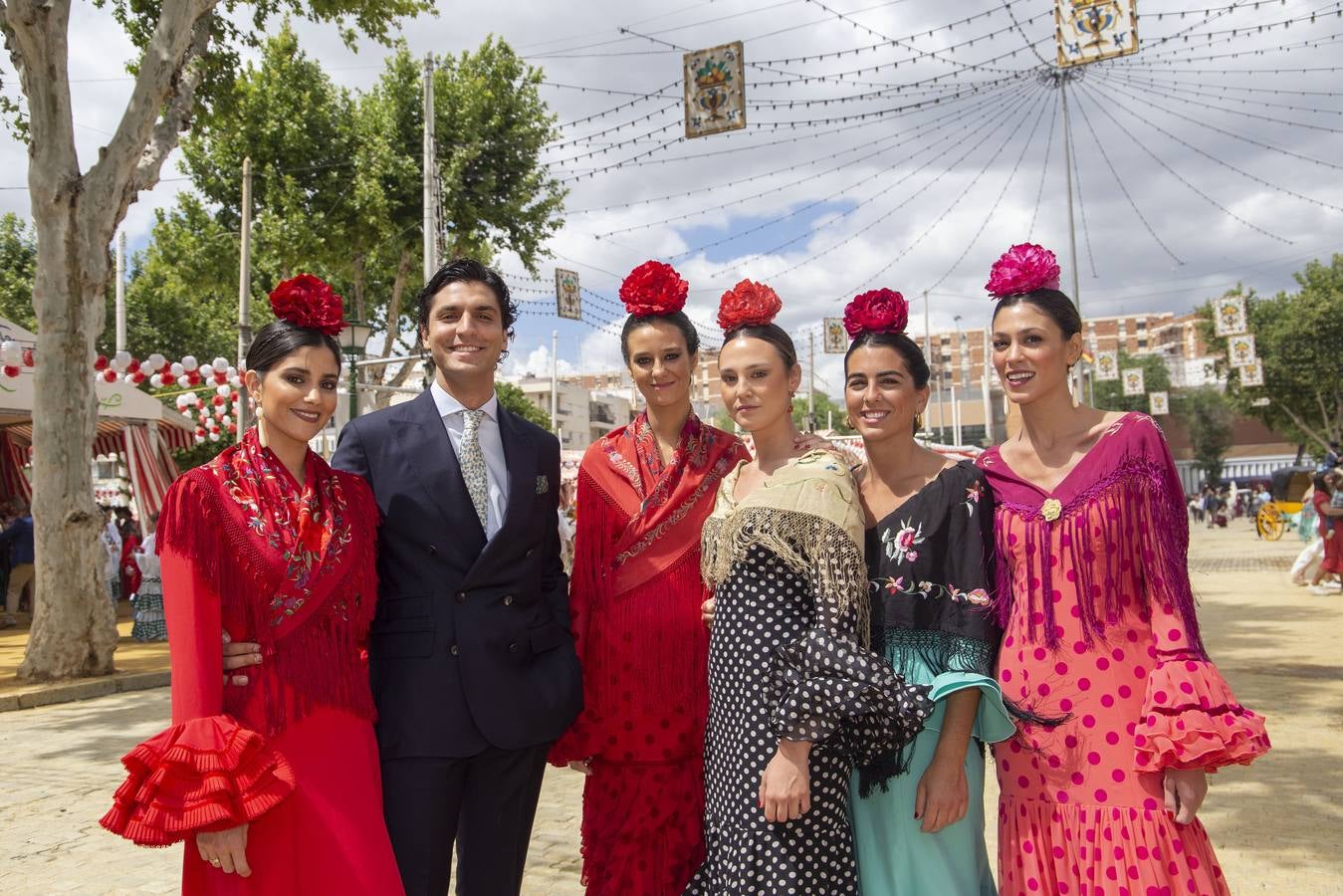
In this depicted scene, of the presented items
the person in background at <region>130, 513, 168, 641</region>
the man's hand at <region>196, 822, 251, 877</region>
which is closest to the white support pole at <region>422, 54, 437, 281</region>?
the person in background at <region>130, 513, 168, 641</region>

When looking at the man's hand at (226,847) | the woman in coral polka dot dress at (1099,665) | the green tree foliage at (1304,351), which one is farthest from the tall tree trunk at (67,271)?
the green tree foliage at (1304,351)

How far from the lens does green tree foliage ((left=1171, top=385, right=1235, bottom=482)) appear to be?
59750 millimetres

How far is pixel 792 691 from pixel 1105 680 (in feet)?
2.58

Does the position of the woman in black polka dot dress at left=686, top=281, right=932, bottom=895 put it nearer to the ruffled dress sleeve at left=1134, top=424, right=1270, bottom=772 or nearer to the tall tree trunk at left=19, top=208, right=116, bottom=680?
the ruffled dress sleeve at left=1134, top=424, right=1270, bottom=772

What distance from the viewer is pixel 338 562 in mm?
2508

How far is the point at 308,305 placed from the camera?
2580 mm

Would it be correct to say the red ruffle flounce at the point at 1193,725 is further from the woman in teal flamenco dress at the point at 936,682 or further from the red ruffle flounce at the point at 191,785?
the red ruffle flounce at the point at 191,785

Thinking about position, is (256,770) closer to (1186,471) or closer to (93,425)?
(93,425)

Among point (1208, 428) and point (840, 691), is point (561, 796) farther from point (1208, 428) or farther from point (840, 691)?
point (1208, 428)

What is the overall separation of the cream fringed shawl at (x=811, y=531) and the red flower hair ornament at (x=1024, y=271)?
2.27ft

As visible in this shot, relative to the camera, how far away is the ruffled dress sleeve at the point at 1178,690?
2248 millimetres

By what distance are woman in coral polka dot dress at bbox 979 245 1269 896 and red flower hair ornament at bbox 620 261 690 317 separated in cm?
106

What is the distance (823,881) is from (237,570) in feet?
5.15

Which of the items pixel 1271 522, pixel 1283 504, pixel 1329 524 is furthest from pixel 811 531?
pixel 1283 504
